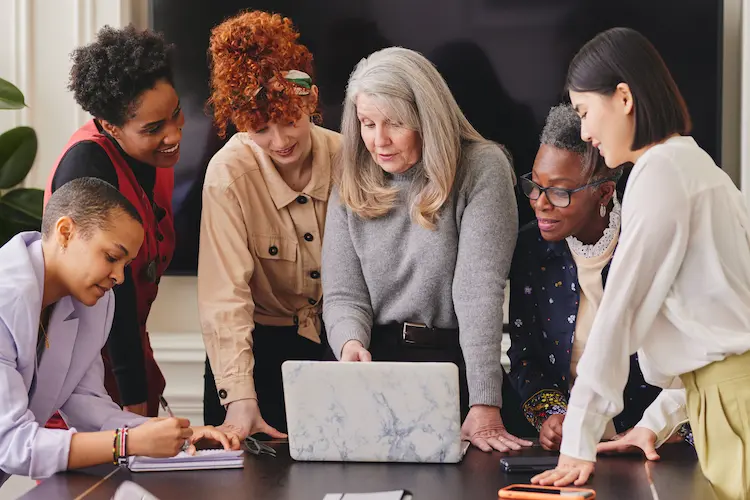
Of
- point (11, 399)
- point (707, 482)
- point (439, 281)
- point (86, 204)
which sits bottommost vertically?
point (707, 482)

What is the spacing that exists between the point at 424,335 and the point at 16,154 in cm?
167

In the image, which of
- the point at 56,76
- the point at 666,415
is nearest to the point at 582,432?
the point at 666,415

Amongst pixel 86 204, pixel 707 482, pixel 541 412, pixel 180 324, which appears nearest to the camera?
pixel 707 482

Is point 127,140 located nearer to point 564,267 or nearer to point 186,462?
point 186,462

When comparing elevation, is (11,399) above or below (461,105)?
below

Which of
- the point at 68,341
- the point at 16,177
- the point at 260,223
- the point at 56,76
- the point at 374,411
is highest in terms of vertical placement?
the point at 56,76

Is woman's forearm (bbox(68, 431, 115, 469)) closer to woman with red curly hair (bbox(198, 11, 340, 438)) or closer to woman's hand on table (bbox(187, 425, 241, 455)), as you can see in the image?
woman's hand on table (bbox(187, 425, 241, 455))

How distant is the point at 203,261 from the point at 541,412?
90 cm

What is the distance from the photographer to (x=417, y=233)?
2.25 m

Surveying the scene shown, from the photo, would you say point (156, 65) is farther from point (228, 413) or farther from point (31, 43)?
point (31, 43)

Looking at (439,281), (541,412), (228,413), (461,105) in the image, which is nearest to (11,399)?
(228,413)

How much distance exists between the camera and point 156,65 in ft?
7.58

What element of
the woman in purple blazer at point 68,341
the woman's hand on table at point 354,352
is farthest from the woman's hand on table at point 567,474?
the woman in purple blazer at point 68,341

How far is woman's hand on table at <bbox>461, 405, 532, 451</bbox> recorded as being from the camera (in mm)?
1966
